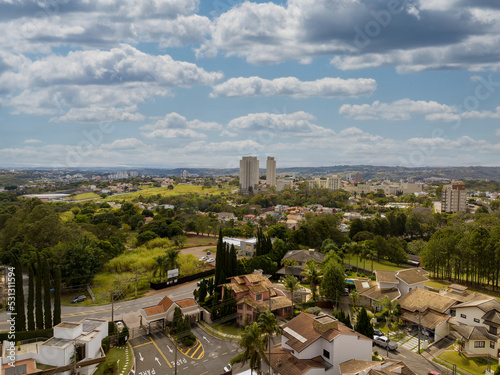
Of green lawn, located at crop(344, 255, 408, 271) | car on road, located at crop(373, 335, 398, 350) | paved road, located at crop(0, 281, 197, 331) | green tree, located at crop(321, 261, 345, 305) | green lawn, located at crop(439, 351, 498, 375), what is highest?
green tree, located at crop(321, 261, 345, 305)

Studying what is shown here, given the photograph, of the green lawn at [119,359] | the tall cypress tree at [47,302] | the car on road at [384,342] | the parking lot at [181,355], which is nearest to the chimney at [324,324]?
the car on road at [384,342]

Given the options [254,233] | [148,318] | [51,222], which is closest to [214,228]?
[254,233]

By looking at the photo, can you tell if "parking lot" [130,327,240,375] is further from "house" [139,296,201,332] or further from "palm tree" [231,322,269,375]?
"palm tree" [231,322,269,375]

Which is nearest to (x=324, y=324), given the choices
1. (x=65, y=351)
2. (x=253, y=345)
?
(x=253, y=345)

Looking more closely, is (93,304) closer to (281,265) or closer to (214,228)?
(281,265)

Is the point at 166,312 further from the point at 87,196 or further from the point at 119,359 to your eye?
the point at 87,196

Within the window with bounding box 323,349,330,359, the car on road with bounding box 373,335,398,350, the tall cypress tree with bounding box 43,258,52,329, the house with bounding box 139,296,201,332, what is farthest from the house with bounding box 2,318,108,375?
the car on road with bounding box 373,335,398,350

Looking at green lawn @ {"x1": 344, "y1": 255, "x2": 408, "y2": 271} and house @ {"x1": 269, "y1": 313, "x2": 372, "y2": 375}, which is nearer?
house @ {"x1": 269, "y1": 313, "x2": 372, "y2": 375}
